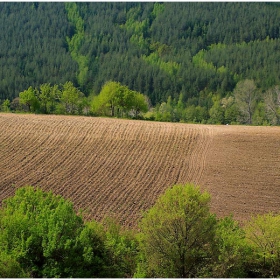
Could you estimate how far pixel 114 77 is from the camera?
13862 centimetres

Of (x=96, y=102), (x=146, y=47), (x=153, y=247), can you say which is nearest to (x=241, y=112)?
(x=96, y=102)

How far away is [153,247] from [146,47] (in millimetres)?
143689

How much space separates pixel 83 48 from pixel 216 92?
2406 inches

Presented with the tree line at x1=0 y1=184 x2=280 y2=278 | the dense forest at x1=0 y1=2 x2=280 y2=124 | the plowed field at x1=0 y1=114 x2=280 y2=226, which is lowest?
the dense forest at x1=0 y1=2 x2=280 y2=124

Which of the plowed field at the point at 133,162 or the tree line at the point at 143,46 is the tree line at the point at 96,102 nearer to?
the plowed field at the point at 133,162

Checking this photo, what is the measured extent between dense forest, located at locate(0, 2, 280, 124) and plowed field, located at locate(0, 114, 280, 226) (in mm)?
64570

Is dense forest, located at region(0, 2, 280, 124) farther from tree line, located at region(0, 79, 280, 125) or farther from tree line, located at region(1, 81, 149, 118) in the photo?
tree line, located at region(1, 81, 149, 118)

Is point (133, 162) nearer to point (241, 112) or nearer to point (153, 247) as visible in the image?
point (153, 247)

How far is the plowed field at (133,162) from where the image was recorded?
3378cm

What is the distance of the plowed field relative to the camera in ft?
111

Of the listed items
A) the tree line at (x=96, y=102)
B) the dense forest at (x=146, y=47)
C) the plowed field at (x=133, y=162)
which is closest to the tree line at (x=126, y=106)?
the tree line at (x=96, y=102)

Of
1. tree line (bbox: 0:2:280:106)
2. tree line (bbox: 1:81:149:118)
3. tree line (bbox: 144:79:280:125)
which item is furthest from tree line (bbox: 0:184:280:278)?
tree line (bbox: 0:2:280:106)

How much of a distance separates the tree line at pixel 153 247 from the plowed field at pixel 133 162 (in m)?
10.2

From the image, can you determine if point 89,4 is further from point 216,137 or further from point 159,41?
point 216,137
